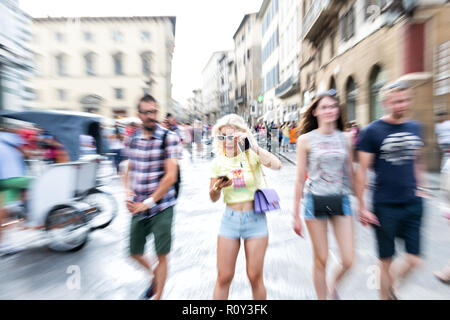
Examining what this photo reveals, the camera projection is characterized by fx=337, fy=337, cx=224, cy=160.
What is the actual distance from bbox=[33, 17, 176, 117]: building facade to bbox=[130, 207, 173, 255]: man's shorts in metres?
12.1

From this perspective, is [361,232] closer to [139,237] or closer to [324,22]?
[139,237]

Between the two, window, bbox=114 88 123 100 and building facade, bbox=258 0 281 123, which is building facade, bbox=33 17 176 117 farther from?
building facade, bbox=258 0 281 123

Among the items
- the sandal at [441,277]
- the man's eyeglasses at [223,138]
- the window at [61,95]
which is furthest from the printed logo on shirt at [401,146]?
the window at [61,95]

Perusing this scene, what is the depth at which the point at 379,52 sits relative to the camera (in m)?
14.2

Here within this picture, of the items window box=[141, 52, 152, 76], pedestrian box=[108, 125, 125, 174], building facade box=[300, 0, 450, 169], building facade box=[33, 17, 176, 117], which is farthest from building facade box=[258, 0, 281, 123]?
pedestrian box=[108, 125, 125, 174]

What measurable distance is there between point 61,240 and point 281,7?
35637 mm

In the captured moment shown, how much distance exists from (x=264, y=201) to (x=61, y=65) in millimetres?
23567

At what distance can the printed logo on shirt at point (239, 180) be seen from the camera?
2521 millimetres

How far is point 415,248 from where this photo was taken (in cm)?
270

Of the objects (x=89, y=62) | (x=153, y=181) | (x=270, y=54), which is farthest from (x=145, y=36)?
(x=153, y=181)

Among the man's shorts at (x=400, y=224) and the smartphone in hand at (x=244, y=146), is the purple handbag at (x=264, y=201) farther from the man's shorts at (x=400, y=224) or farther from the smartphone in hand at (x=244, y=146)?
the man's shorts at (x=400, y=224)

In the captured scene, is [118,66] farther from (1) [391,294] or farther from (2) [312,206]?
(1) [391,294]

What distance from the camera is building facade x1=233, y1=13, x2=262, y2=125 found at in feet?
183
